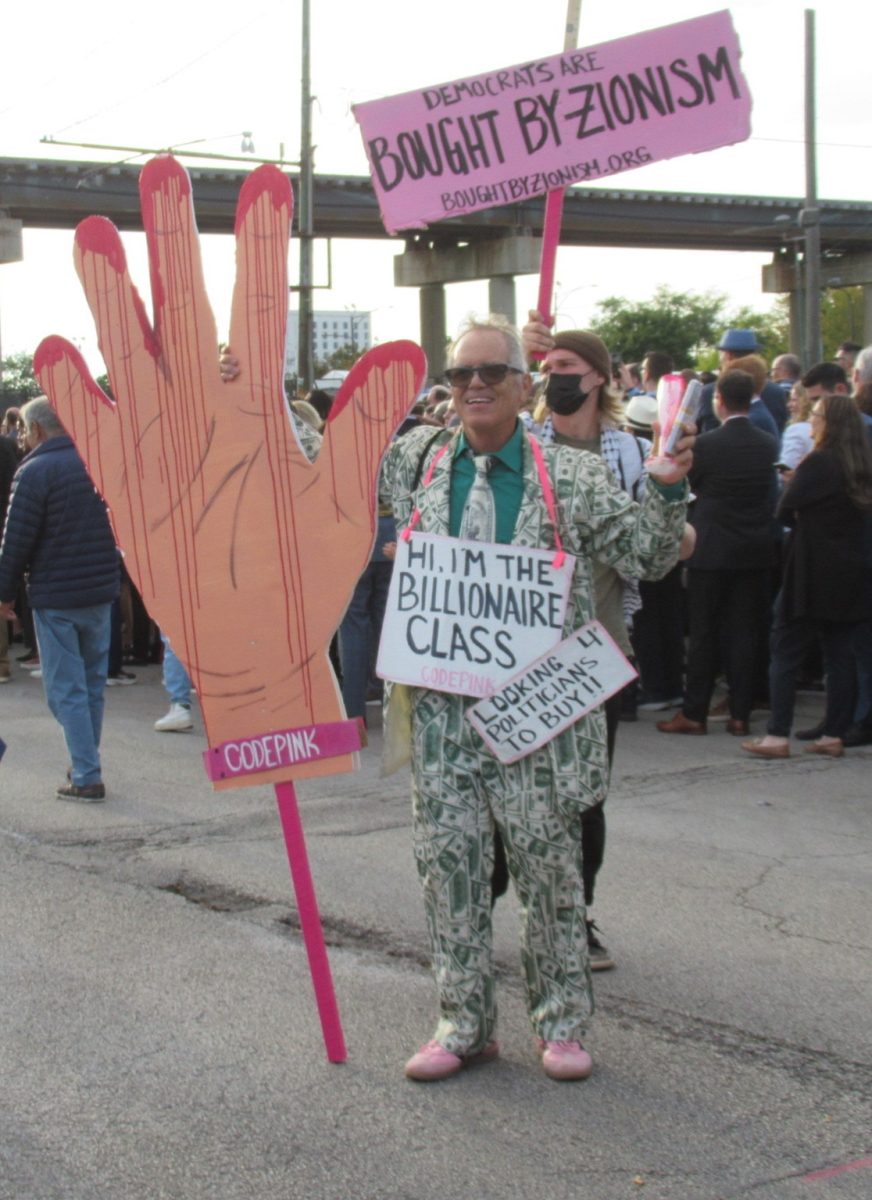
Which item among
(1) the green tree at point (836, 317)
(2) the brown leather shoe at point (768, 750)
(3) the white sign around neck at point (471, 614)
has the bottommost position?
(2) the brown leather shoe at point (768, 750)

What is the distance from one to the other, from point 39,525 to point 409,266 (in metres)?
47.7

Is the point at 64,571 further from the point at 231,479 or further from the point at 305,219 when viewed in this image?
the point at 305,219

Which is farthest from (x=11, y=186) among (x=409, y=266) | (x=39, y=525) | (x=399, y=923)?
(x=399, y=923)

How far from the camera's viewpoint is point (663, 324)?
376 feet

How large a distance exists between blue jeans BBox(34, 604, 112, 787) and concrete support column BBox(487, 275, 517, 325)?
44.8 meters

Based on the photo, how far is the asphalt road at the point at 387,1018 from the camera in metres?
3.73

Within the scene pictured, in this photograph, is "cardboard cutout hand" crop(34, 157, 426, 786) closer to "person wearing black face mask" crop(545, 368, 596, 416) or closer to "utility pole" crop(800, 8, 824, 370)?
"person wearing black face mask" crop(545, 368, 596, 416)

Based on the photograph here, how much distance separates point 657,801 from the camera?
7734 mm

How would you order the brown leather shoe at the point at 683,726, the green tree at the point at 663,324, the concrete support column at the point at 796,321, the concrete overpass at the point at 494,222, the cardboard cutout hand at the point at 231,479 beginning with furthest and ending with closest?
the green tree at the point at 663,324
the concrete support column at the point at 796,321
the concrete overpass at the point at 494,222
the brown leather shoe at the point at 683,726
the cardboard cutout hand at the point at 231,479

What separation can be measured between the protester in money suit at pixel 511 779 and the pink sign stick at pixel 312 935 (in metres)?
0.23

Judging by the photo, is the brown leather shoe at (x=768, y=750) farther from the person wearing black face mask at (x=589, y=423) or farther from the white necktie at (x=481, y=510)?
the white necktie at (x=481, y=510)

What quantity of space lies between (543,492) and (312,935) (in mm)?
1352

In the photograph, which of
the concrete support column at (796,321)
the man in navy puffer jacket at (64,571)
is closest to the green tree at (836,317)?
the concrete support column at (796,321)

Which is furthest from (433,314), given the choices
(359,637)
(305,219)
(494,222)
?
(359,637)
